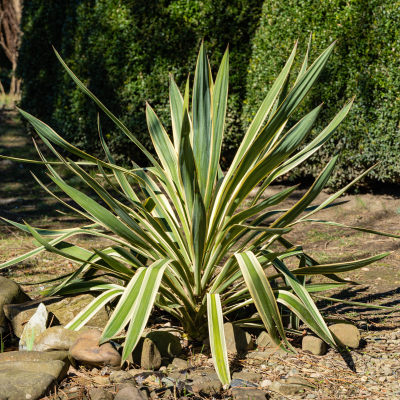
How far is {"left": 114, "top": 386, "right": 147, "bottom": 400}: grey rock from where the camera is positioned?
1.59 meters

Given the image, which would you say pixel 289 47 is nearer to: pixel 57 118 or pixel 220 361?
pixel 57 118

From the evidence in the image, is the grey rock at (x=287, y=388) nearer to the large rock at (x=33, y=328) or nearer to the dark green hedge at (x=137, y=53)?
the large rock at (x=33, y=328)

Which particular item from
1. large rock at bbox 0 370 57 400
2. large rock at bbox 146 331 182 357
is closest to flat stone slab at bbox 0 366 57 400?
large rock at bbox 0 370 57 400

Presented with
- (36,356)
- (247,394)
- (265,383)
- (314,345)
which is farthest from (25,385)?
(314,345)

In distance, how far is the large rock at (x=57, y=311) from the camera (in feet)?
7.32

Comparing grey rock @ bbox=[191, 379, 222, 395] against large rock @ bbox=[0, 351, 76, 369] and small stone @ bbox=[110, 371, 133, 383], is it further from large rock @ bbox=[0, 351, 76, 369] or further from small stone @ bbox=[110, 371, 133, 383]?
large rock @ bbox=[0, 351, 76, 369]

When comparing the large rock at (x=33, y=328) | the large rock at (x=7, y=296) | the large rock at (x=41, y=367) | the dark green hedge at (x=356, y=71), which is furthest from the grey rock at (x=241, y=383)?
the dark green hedge at (x=356, y=71)

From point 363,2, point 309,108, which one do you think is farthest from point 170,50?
point 363,2

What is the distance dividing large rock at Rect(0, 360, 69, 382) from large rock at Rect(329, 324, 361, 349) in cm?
136

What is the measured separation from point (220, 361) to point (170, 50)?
5.34 meters

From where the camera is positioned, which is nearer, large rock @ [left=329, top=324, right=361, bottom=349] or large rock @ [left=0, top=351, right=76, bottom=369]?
large rock @ [left=0, top=351, right=76, bottom=369]

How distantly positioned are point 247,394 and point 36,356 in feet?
3.13

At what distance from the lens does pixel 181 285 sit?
2213 mm

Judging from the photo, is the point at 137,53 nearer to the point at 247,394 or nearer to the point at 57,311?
the point at 57,311
